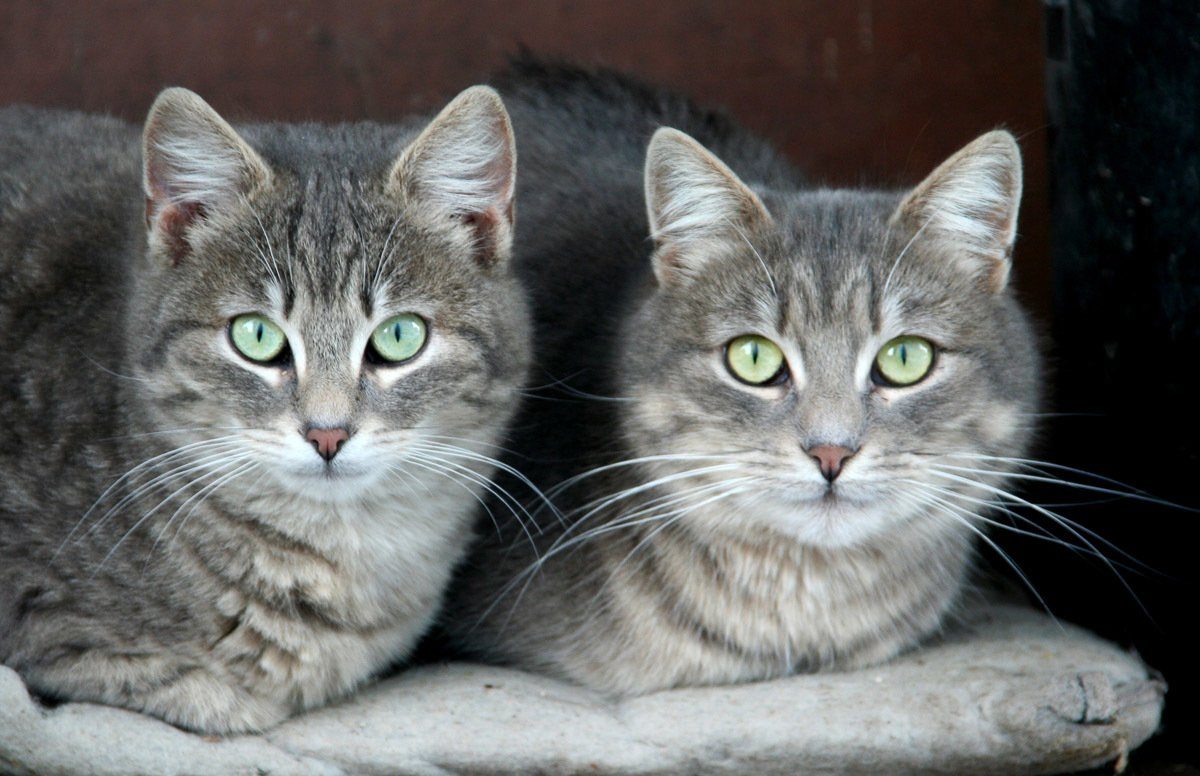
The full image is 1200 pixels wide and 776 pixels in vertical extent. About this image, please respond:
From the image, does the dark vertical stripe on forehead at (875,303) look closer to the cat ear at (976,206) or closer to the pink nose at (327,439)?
the cat ear at (976,206)

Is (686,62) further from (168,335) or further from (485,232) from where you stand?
(168,335)

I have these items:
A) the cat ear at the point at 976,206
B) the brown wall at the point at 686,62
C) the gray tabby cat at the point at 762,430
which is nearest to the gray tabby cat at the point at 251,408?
the gray tabby cat at the point at 762,430

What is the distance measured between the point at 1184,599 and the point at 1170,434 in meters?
0.41

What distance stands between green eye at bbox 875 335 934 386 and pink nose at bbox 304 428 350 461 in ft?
4.00

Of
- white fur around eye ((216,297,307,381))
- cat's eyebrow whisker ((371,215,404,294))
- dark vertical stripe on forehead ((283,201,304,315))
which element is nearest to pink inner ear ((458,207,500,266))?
cat's eyebrow whisker ((371,215,404,294))

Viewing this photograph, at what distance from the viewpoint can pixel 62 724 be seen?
315 centimetres

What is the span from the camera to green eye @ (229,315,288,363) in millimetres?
3102

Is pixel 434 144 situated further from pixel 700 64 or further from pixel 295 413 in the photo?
pixel 700 64

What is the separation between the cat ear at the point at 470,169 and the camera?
3223 millimetres

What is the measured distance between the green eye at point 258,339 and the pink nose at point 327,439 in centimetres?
23

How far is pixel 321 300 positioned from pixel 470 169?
0.48m

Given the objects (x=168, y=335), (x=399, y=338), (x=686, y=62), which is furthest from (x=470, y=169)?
(x=686, y=62)

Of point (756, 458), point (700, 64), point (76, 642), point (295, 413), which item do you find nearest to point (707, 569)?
point (756, 458)

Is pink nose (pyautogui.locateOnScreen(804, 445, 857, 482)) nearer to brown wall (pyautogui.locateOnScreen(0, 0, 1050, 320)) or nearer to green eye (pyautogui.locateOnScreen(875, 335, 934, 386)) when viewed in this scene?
green eye (pyautogui.locateOnScreen(875, 335, 934, 386))
